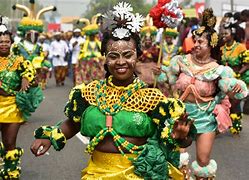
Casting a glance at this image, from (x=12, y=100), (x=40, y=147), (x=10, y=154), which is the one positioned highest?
(x=40, y=147)

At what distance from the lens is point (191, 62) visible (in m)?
6.91

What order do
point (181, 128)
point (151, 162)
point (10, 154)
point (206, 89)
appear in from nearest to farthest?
point (181, 128), point (151, 162), point (206, 89), point (10, 154)

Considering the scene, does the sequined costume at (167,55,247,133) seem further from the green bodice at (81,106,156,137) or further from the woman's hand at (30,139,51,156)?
the woman's hand at (30,139,51,156)

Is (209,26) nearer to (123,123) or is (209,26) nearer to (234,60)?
(123,123)

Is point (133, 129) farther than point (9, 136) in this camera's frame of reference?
No

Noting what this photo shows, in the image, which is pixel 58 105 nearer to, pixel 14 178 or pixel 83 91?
pixel 14 178

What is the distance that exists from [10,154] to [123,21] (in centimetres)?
321

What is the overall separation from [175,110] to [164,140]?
0.70 ft

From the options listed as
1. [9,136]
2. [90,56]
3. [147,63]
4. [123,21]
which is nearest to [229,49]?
[147,63]

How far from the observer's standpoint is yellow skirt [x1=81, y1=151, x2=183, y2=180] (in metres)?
4.40

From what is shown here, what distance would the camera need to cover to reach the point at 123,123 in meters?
4.41

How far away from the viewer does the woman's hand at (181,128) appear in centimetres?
424

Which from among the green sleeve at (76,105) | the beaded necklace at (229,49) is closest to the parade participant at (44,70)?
the beaded necklace at (229,49)

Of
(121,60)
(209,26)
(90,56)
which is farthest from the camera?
(90,56)
